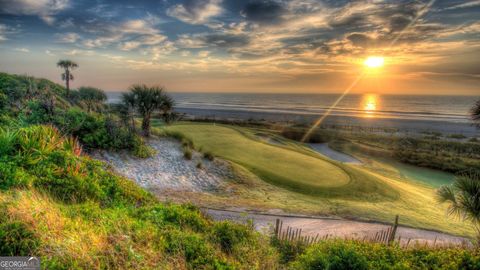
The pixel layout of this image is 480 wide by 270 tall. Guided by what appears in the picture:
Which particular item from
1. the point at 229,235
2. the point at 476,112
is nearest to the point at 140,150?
the point at 229,235

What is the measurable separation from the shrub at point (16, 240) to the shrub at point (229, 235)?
3221 mm

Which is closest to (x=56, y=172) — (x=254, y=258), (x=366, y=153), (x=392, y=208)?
(x=254, y=258)

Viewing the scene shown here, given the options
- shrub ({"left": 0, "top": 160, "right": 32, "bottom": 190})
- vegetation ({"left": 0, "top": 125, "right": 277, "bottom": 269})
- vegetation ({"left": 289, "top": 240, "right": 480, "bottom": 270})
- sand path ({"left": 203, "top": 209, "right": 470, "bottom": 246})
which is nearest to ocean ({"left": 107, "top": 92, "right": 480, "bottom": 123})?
sand path ({"left": 203, "top": 209, "right": 470, "bottom": 246})

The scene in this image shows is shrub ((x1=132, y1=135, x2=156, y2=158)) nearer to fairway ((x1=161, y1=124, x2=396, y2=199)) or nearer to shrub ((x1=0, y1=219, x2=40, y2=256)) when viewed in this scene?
fairway ((x1=161, y1=124, x2=396, y2=199))

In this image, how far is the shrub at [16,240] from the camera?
12.0 feet

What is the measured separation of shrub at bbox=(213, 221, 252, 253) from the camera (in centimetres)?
568

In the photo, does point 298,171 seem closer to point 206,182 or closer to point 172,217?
point 206,182

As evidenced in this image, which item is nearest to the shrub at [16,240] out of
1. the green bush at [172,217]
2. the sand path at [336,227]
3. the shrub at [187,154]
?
the green bush at [172,217]

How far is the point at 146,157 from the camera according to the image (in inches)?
693

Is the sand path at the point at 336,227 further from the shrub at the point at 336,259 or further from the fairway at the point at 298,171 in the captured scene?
the shrub at the point at 336,259

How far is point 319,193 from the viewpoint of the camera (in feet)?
52.7

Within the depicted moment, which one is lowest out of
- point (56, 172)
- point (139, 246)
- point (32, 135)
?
point (139, 246)

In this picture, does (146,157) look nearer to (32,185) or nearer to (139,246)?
(32,185)

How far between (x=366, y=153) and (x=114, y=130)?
33.1m
